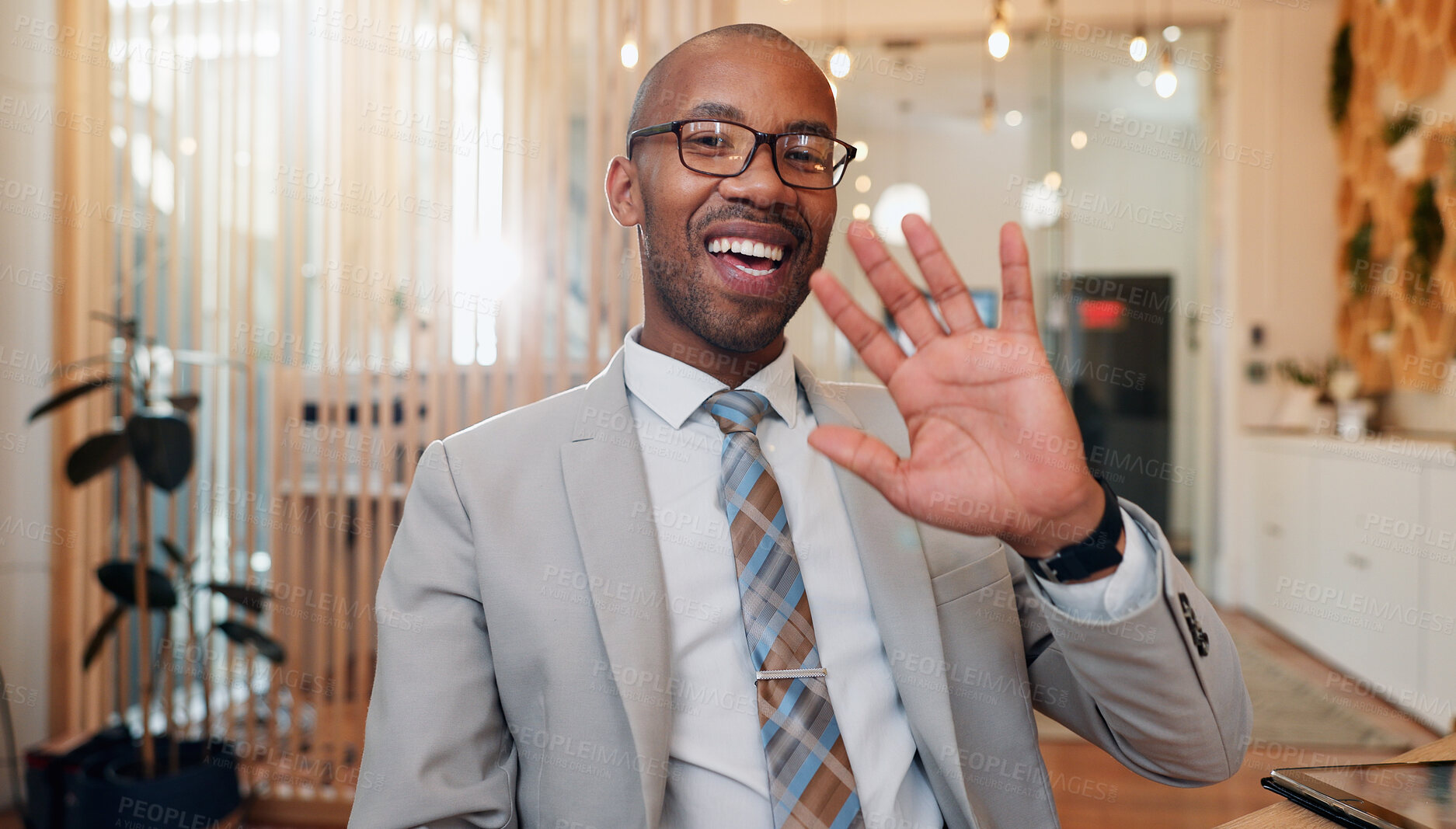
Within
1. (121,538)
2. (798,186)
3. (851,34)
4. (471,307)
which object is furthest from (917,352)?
(851,34)

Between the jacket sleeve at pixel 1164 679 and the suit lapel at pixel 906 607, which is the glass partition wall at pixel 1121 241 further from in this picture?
the jacket sleeve at pixel 1164 679

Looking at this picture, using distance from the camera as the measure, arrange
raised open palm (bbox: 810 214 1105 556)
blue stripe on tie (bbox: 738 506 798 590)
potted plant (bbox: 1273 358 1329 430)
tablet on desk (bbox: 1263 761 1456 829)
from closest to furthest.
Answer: tablet on desk (bbox: 1263 761 1456 829) → raised open palm (bbox: 810 214 1105 556) → blue stripe on tie (bbox: 738 506 798 590) → potted plant (bbox: 1273 358 1329 430)

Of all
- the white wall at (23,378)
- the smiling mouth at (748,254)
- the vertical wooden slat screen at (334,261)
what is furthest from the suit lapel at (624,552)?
the white wall at (23,378)

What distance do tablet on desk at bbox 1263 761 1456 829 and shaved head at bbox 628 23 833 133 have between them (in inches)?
37.0

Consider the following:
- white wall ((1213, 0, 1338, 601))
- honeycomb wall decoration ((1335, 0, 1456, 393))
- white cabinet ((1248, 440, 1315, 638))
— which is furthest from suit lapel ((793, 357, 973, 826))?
white wall ((1213, 0, 1338, 601))

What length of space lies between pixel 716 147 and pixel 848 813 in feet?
2.68

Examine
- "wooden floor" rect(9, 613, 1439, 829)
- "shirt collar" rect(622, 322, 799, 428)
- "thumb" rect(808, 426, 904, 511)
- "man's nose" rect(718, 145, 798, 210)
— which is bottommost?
"wooden floor" rect(9, 613, 1439, 829)

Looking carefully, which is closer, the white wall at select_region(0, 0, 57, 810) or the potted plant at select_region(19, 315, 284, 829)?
the potted plant at select_region(19, 315, 284, 829)

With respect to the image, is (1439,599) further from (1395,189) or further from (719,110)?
(719,110)

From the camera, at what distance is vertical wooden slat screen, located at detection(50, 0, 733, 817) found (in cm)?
250

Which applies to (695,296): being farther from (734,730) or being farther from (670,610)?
(734,730)

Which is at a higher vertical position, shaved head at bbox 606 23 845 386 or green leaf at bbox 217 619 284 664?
shaved head at bbox 606 23 845 386

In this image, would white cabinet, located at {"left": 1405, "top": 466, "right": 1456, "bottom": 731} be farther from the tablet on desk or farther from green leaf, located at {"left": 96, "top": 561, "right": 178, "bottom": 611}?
green leaf, located at {"left": 96, "top": 561, "right": 178, "bottom": 611}

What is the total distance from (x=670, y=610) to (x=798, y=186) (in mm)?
561
